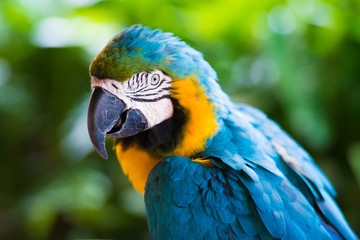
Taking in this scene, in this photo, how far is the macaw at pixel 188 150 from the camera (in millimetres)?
794

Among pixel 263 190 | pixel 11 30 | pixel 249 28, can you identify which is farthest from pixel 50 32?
pixel 263 190

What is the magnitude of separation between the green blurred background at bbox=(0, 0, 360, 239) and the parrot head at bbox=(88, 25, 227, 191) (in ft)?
2.50

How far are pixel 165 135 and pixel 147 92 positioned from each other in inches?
5.2

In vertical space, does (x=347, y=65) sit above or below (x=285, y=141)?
above

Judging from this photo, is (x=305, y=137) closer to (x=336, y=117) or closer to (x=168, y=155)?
(x=336, y=117)

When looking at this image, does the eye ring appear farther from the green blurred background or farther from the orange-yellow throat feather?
the green blurred background

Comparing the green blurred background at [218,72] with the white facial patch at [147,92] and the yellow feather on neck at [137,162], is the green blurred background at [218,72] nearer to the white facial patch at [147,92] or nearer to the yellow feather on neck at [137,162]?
the yellow feather on neck at [137,162]

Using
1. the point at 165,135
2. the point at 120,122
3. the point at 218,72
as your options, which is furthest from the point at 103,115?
the point at 218,72

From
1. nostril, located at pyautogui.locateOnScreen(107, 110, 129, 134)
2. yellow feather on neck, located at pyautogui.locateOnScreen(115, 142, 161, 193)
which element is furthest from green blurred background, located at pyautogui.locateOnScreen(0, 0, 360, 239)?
nostril, located at pyautogui.locateOnScreen(107, 110, 129, 134)

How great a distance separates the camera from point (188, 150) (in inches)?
35.3

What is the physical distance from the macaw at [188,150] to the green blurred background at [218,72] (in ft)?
2.43

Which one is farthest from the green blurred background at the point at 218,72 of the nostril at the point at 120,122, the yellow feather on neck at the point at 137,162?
the nostril at the point at 120,122

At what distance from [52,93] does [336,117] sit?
1.57 m

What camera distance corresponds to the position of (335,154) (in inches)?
69.1
